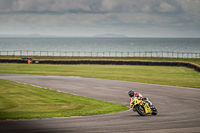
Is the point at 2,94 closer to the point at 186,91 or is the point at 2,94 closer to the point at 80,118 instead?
the point at 80,118

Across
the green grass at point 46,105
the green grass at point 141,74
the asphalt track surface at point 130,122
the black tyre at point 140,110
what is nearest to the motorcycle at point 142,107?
the black tyre at point 140,110

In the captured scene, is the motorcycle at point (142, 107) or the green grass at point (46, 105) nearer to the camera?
the motorcycle at point (142, 107)

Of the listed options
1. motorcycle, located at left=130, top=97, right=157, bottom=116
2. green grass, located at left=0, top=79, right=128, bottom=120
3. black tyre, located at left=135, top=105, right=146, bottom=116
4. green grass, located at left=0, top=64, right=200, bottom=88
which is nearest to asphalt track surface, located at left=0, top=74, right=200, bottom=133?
black tyre, located at left=135, top=105, right=146, bottom=116

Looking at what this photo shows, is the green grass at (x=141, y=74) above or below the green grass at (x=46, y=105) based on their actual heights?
above

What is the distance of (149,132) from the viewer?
50.9ft

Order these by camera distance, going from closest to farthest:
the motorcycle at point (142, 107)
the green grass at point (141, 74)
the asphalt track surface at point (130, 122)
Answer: the asphalt track surface at point (130, 122) → the motorcycle at point (142, 107) → the green grass at point (141, 74)

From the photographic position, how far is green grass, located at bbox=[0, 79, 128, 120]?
68.9 ft

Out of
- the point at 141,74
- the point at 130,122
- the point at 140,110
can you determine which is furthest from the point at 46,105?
the point at 141,74

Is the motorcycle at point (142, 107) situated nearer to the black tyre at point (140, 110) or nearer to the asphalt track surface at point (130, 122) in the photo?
the black tyre at point (140, 110)

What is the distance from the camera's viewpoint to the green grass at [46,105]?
21.0 m

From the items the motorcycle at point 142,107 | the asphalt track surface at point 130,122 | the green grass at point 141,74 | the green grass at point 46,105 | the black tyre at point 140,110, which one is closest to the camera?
the asphalt track surface at point 130,122

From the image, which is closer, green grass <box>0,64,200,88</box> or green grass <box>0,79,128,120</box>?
green grass <box>0,79,128,120</box>

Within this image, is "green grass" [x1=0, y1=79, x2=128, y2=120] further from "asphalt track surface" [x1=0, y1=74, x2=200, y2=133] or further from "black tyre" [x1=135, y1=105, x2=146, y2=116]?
"black tyre" [x1=135, y1=105, x2=146, y2=116]

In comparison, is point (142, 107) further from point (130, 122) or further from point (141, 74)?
point (141, 74)
